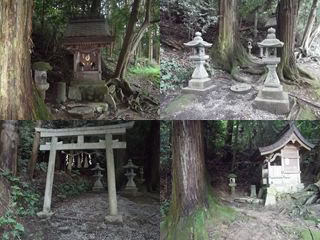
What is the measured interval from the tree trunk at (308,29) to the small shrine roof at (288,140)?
108 centimetres

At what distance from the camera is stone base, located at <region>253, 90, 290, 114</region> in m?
3.24

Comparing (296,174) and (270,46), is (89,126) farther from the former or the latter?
(296,174)

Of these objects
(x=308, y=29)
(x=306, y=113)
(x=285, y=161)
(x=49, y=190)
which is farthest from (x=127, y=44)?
(x=285, y=161)

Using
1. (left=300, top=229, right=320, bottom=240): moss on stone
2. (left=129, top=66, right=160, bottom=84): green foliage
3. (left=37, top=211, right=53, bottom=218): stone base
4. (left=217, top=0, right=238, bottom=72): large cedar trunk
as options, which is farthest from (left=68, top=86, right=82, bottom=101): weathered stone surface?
(left=300, top=229, right=320, bottom=240): moss on stone

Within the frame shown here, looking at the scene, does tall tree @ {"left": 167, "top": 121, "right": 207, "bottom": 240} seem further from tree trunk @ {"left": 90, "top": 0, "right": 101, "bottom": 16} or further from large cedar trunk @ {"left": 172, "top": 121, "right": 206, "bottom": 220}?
tree trunk @ {"left": 90, "top": 0, "right": 101, "bottom": 16}

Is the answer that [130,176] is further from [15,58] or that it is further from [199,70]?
[15,58]

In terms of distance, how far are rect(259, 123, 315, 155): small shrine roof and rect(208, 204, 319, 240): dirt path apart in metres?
1.00

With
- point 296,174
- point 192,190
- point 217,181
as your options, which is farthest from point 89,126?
point 296,174

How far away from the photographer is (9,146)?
159 inches

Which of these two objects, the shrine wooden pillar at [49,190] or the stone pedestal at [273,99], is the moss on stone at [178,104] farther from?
the shrine wooden pillar at [49,190]

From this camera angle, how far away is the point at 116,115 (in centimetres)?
436

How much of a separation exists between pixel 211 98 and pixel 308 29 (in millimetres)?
1881

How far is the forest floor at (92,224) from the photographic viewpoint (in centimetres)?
367

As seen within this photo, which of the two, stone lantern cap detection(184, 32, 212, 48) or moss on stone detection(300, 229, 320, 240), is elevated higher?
stone lantern cap detection(184, 32, 212, 48)
